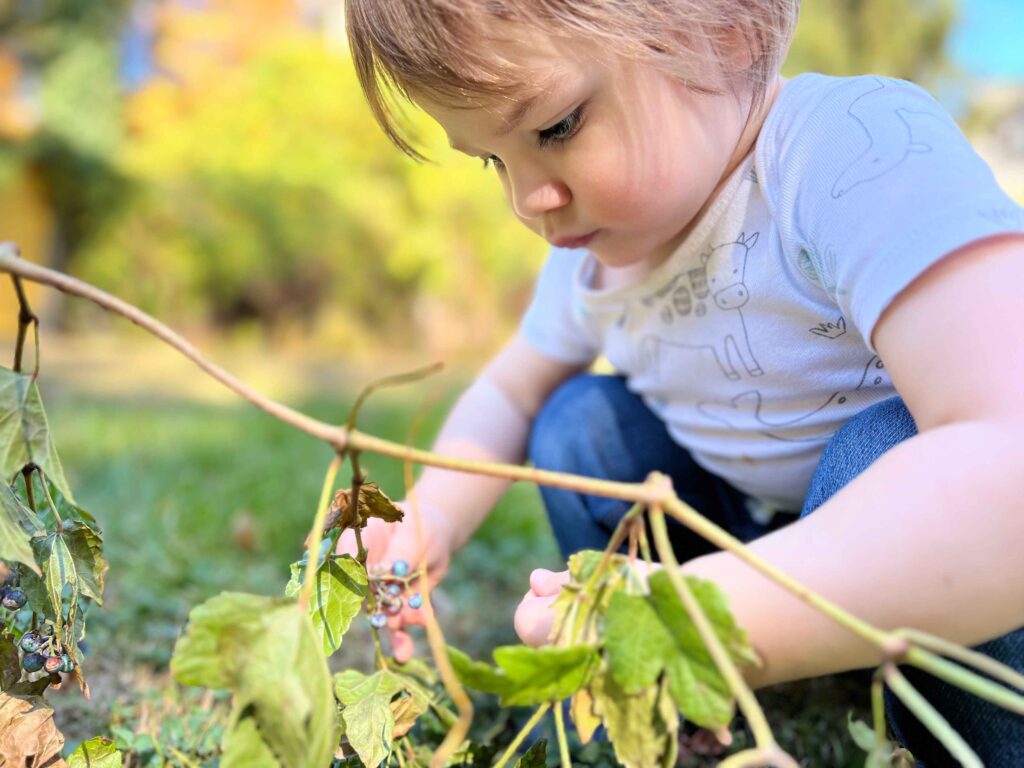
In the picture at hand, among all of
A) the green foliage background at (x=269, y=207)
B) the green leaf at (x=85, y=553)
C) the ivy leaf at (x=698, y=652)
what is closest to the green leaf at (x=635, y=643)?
the ivy leaf at (x=698, y=652)

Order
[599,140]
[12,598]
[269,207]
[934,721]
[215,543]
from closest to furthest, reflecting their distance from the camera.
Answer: [934,721] → [12,598] → [599,140] → [215,543] → [269,207]

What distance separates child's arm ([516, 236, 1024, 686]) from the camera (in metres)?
0.51

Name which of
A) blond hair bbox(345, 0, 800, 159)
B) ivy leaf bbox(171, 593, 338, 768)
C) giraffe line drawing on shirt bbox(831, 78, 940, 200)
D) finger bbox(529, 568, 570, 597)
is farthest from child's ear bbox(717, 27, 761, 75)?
ivy leaf bbox(171, 593, 338, 768)

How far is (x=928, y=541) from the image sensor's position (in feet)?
1.67

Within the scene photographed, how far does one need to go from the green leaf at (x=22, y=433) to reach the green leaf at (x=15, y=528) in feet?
0.08

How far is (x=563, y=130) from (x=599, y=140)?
29mm

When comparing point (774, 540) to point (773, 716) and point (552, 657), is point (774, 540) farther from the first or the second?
point (773, 716)

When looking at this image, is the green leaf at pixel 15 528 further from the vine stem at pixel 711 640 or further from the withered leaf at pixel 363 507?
the vine stem at pixel 711 640

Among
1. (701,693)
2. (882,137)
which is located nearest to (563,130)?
(882,137)

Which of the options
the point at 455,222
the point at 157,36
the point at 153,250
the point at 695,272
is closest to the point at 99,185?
the point at 153,250

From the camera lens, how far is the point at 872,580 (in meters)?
0.51

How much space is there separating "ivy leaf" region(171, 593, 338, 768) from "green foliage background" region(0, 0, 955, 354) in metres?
6.26

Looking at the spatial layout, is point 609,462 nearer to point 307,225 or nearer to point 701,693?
point 701,693

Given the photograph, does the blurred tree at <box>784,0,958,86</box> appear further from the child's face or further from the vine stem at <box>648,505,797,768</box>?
the vine stem at <box>648,505,797,768</box>
